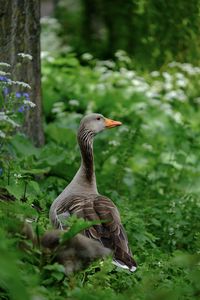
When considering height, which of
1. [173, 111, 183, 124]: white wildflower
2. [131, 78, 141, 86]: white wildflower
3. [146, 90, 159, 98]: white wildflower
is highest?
[131, 78, 141, 86]: white wildflower

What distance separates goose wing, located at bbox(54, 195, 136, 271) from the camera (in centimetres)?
548

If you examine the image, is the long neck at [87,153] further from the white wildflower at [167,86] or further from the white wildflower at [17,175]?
the white wildflower at [167,86]

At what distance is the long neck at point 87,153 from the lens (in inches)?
255

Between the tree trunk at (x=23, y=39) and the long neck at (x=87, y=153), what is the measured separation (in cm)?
138

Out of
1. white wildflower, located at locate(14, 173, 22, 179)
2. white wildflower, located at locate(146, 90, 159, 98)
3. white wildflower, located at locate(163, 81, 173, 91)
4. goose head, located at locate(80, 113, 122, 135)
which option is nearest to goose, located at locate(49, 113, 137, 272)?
goose head, located at locate(80, 113, 122, 135)

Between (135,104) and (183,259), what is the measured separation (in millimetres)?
8423

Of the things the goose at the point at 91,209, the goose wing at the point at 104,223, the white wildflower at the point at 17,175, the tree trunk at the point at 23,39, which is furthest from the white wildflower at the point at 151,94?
the white wildflower at the point at 17,175

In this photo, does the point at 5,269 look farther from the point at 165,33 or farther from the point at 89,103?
the point at 165,33

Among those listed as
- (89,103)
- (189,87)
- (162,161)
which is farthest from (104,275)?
(189,87)

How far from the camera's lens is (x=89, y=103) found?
38.7 feet

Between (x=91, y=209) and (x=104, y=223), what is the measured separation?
0.55ft

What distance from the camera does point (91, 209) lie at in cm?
582

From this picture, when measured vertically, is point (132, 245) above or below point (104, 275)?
below

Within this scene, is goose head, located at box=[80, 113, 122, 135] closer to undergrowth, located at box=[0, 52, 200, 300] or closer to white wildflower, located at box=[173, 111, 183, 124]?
undergrowth, located at box=[0, 52, 200, 300]
